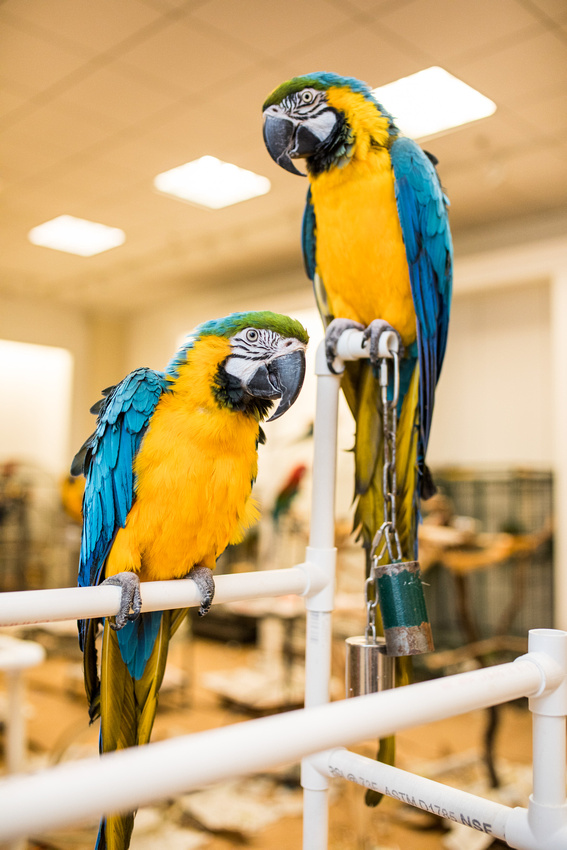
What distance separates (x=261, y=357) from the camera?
2.35 feet

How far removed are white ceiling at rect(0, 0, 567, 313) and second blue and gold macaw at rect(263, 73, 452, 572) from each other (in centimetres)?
143

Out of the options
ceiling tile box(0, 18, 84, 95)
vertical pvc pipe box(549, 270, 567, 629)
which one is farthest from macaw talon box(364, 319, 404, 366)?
vertical pvc pipe box(549, 270, 567, 629)

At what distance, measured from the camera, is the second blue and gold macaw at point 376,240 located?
864mm

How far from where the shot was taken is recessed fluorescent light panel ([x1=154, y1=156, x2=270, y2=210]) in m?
3.21

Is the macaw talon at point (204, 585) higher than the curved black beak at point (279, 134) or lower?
lower

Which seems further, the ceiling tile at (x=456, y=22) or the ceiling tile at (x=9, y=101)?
the ceiling tile at (x=9, y=101)

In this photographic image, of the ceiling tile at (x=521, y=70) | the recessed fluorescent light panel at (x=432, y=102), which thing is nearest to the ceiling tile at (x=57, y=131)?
the recessed fluorescent light panel at (x=432, y=102)

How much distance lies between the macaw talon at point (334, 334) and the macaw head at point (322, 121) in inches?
8.1

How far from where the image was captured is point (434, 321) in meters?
0.89

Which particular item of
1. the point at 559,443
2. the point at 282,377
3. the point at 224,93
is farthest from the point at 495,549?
the point at 282,377

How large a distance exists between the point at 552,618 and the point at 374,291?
11.5 ft

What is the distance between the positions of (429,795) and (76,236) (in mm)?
4307

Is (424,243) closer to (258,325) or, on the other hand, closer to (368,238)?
(368,238)

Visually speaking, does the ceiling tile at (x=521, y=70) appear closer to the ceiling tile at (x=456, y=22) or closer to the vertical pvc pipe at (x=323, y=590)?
the ceiling tile at (x=456, y=22)
